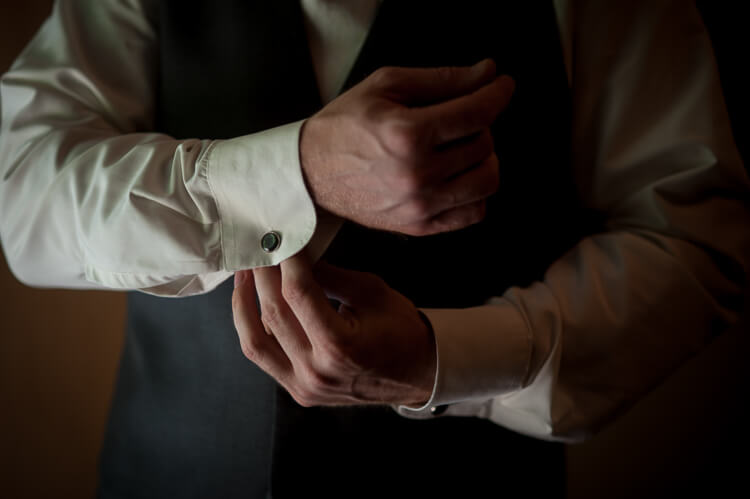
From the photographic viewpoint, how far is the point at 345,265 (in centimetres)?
36

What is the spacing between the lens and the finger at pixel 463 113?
0.88 feet

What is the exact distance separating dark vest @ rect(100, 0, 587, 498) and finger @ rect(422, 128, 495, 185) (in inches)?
3.3

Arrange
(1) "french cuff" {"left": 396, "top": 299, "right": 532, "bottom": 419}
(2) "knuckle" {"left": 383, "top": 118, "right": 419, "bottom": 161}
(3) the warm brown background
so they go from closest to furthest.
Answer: (2) "knuckle" {"left": 383, "top": 118, "right": 419, "bottom": 161}
(1) "french cuff" {"left": 396, "top": 299, "right": 532, "bottom": 419}
(3) the warm brown background

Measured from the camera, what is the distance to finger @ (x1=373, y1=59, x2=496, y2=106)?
28 cm

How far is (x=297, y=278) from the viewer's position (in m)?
0.30

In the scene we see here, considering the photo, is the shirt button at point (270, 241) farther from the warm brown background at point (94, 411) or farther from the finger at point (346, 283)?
the warm brown background at point (94, 411)

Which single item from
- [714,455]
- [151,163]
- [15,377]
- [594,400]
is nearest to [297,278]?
[151,163]

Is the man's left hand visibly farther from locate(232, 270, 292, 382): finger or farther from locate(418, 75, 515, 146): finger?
locate(418, 75, 515, 146): finger

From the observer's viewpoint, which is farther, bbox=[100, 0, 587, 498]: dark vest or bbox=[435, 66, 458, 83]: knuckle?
bbox=[100, 0, 587, 498]: dark vest

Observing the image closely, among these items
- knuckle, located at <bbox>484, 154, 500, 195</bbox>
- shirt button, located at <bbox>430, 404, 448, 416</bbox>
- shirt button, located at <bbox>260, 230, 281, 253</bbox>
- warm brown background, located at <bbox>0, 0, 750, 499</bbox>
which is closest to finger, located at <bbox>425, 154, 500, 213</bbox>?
knuckle, located at <bbox>484, 154, 500, 195</bbox>

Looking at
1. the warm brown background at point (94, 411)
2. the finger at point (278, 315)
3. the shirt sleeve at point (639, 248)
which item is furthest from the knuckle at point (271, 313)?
the warm brown background at point (94, 411)

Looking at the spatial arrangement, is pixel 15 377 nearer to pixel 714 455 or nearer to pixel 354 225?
pixel 354 225

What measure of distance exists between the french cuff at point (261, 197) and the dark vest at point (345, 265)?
0.06 meters

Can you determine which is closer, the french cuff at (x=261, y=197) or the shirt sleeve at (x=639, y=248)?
the french cuff at (x=261, y=197)
